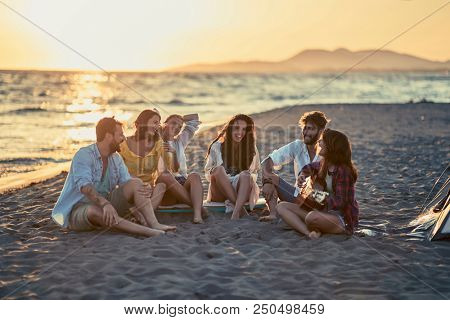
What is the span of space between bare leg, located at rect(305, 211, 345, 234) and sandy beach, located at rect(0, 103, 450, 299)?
98 mm

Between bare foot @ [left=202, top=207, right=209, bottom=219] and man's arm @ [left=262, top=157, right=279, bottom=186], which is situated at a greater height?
man's arm @ [left=262, top=157, right=279, bottom=186]

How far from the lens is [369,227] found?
21.1 ft

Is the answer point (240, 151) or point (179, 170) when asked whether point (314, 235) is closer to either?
point (240, 151)

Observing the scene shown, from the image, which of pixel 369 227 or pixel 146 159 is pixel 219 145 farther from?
pixel 369 227

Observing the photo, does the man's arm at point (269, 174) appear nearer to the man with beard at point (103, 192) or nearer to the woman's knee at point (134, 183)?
the man with beard at point (103, 192)

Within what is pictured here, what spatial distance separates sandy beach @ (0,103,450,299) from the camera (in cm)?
455

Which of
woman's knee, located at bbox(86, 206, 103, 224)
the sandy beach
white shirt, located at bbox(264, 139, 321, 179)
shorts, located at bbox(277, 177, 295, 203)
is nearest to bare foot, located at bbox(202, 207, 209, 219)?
the sandy beach

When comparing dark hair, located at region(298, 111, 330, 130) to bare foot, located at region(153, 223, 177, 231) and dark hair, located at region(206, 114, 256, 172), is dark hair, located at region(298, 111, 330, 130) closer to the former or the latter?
dark hair, located at region(206, 114, 256, 172)

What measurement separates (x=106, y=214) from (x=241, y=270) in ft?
5.26

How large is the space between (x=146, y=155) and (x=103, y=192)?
2.29ft

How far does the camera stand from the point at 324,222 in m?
5.89

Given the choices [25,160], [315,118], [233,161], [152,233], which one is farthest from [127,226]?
[25,160]

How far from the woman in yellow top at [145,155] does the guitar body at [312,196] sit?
5.42 feet
